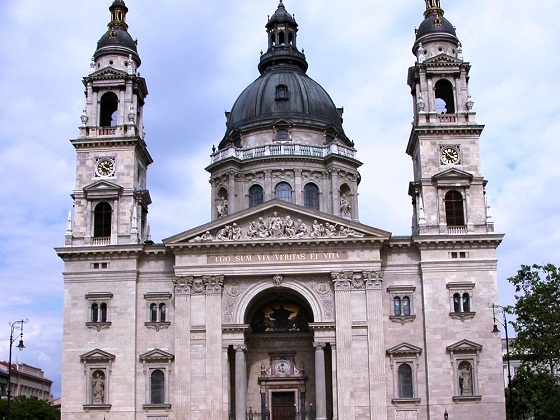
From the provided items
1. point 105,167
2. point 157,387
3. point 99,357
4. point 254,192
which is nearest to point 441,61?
point 254,192

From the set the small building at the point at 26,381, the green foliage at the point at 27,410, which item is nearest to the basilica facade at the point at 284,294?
the green foliage at the point at 27,410

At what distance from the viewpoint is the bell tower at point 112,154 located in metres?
54.1

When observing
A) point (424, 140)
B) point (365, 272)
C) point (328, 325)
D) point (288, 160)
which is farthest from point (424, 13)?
point (328, 325)

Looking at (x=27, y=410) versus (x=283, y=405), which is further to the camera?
(x=27, y=410)

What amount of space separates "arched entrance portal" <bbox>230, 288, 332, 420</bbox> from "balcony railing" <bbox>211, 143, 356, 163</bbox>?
1333cm

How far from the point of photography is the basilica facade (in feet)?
165

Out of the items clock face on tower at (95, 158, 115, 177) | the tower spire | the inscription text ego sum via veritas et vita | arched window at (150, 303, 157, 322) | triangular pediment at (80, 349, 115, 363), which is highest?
the tower spire

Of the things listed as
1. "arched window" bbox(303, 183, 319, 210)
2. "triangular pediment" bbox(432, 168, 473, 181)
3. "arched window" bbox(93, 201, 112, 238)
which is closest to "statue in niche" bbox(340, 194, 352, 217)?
"arched window" bbox(303, 183, 319, 210)

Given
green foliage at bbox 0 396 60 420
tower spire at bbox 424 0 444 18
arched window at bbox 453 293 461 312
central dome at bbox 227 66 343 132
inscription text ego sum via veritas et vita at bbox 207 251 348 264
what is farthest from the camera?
green foliage at bbox 0 396 60 420

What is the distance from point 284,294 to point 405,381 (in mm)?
9498

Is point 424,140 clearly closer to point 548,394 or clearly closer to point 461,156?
point 461,156

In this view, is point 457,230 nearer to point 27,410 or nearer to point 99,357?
point 99,357

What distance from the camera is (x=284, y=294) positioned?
54.9 meters

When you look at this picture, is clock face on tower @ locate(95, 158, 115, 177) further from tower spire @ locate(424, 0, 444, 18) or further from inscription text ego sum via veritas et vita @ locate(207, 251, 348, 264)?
tower spire @ locate(424, 0, 444, 18)
